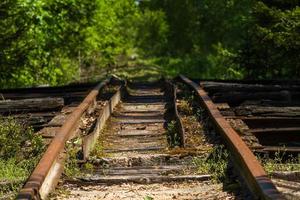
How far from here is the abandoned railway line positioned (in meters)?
4.43

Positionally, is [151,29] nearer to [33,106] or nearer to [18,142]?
[33,106]

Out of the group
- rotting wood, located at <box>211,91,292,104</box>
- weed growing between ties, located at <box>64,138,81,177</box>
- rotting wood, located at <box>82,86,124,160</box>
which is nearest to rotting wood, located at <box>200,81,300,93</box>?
rotting wood, located at <box>211,91,292,104</box>

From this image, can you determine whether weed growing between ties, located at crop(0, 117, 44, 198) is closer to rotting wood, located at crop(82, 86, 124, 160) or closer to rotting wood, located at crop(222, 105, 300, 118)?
rotting wood, located at crop(82, 86, 124, 160)

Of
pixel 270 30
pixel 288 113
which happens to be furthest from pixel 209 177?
pixel 270 30

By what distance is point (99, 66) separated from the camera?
29094mm

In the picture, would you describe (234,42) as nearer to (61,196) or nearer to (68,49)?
(68,49)

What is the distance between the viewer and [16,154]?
223 inches

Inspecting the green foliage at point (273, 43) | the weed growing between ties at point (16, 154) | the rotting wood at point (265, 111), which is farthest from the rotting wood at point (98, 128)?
the green foliage at point (273, 43)

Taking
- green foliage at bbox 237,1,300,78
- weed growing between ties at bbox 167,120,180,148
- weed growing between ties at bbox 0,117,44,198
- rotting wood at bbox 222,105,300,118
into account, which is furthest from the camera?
green foliage at bbox 237,1,300,78

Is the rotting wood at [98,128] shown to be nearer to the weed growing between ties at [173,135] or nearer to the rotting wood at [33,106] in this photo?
the rotting wood at [33,106]

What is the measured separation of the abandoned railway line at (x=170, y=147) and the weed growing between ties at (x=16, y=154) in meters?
0.22

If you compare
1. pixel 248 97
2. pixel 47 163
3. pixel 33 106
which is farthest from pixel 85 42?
pixel 47 163

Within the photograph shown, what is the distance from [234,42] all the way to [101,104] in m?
29.0

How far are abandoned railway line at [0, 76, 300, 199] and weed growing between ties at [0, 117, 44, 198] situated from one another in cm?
22
